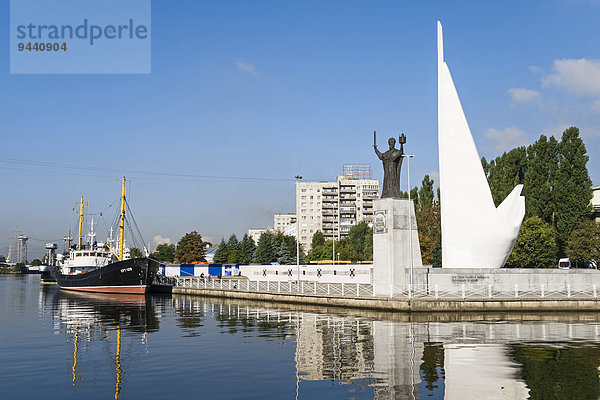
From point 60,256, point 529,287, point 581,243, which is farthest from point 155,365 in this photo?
point 60,256

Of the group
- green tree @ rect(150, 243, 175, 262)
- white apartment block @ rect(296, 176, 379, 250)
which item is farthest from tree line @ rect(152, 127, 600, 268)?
green tree @ rect(150, 243, 175, 262)

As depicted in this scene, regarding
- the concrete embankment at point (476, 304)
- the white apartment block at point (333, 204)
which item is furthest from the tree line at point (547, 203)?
the white apartment block at point (333, 204)

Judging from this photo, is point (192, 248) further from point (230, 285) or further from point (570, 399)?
point (570, 399)

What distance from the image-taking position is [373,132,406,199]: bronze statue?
104 ft

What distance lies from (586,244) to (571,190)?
5.88 metres

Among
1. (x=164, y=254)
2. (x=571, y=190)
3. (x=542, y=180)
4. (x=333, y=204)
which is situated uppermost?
(x=333, y=204)

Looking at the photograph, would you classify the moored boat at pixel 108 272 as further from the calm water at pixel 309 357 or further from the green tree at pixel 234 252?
the green tree at pixel 234 252

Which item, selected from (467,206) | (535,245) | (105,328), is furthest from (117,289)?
(535,245)

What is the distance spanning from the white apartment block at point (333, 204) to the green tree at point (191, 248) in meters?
39.8

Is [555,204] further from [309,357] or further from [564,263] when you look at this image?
[309,357]

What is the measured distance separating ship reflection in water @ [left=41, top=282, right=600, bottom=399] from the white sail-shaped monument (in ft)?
18.3

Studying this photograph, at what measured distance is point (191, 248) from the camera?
320ft

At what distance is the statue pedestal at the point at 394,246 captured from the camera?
30.0m

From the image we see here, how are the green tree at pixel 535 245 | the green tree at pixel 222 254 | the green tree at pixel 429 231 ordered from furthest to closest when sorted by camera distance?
the green tree at pixel 222 254 → the green tree at pixel 429 231 → the green tree at pixel 535 245
